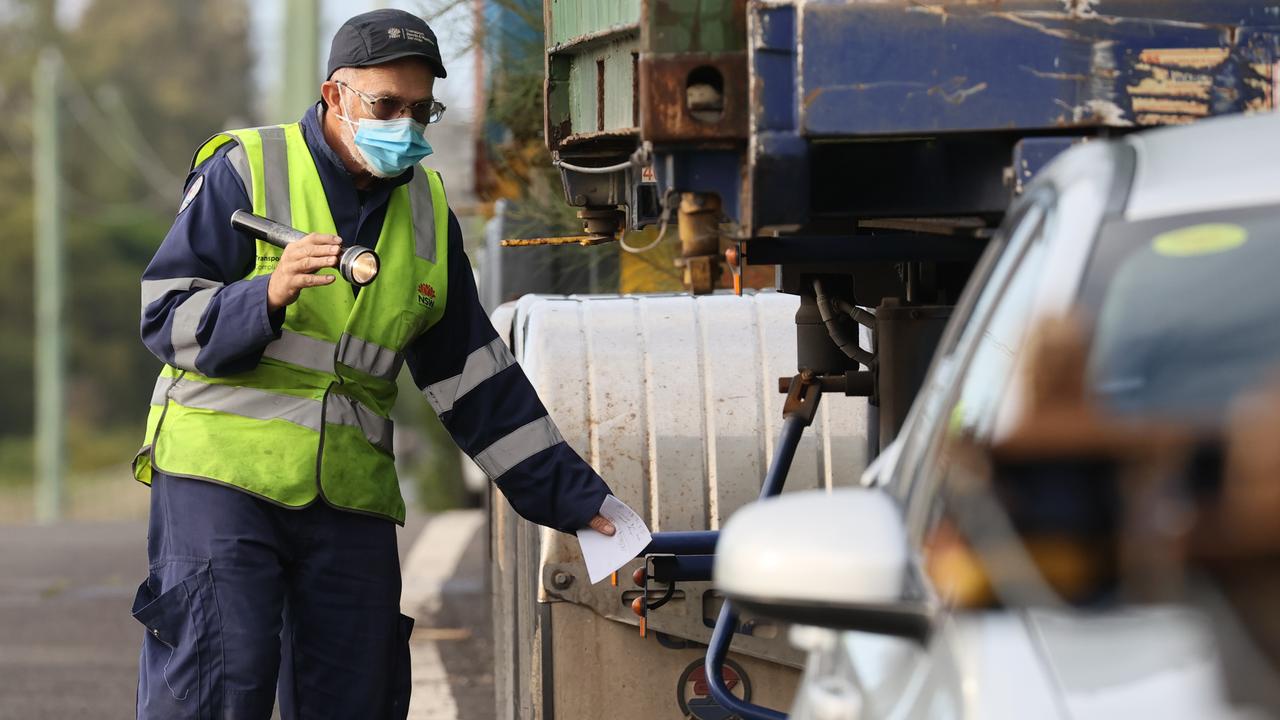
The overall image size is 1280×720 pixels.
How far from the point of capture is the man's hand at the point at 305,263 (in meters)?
4.21

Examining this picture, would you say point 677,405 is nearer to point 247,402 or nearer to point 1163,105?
point 247,402

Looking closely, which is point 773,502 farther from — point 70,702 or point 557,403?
point 70,702

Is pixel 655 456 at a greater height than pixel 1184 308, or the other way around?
pixel 1184 308

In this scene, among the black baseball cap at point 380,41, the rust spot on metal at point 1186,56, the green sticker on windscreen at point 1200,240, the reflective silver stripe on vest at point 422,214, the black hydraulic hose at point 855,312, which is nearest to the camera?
the green sticker on windscreen at point 1200,240

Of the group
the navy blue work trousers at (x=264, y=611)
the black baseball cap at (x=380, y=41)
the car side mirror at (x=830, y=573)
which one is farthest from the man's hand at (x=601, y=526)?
the car side mirror at (x=830, y=573)

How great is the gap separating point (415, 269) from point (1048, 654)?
2892mm

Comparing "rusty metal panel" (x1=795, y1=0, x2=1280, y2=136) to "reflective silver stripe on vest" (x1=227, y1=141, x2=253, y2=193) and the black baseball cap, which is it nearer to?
the black baseball cap

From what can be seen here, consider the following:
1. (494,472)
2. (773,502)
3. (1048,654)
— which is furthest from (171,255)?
(1048,654)

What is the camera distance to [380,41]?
4.68 m

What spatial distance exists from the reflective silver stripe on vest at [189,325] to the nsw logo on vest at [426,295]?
0.49 metres

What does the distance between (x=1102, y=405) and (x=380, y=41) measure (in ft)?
9.49

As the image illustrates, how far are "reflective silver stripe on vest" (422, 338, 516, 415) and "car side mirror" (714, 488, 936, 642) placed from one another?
2646mm

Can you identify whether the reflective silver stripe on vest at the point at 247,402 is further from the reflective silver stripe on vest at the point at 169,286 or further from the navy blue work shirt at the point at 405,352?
the reflective silver stripe on vest at the point at 169,286

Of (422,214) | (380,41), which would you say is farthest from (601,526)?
(380,41)
